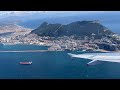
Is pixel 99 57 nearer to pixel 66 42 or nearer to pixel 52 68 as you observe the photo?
pixel 66 42

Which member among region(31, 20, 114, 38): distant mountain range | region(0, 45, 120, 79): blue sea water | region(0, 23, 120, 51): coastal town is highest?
region(31, 20, 114, 38): distant mountain range

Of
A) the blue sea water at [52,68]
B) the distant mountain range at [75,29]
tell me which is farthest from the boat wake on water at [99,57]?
the distant mountain range at [75,29]

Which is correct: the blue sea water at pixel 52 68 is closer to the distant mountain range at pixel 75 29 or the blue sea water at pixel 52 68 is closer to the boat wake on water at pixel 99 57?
the boat wake on water at pixel 99 57

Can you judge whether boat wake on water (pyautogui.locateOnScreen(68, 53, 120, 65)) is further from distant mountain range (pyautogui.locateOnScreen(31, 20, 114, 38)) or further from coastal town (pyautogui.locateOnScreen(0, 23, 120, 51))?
distant mountain range (pyautogui.locateOnScreen(31, 20, 114, 38))

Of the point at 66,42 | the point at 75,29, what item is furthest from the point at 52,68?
the point at 75,29

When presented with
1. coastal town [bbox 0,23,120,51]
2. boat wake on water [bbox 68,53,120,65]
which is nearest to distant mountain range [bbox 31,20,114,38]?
coastal town [bbox 0,23,120,51]
